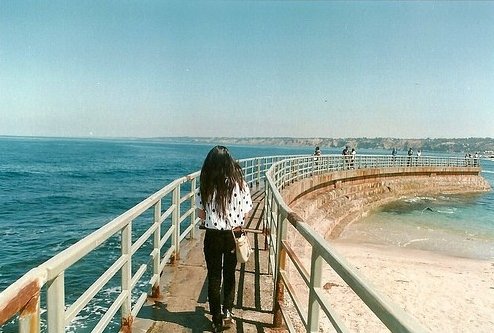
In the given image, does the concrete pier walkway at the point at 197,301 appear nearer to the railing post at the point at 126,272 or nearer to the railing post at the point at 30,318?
the railing post at the point at 126,272

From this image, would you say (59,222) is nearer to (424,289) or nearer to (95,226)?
(95,226)

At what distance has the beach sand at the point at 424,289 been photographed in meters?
7.72

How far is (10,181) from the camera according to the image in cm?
4119

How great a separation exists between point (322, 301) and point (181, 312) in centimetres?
237

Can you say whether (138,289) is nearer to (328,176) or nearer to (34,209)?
(328,176)

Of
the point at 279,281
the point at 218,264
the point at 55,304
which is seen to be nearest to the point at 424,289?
the point at 279,281

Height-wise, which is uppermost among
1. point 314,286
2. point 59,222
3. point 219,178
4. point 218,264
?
point 219,178

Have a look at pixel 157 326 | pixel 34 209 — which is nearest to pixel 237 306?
pixel 157 326

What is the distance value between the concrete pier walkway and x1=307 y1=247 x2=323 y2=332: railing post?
1.49 m

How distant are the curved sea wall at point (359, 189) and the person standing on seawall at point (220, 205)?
9102 mm

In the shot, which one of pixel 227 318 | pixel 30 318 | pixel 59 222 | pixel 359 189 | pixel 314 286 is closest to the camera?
pixel 30 318

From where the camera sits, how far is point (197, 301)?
4.42 m

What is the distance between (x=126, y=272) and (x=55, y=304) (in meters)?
1.36

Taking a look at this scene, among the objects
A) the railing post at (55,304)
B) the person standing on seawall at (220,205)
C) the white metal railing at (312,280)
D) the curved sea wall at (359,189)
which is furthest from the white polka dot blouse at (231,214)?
the curved sea wall at (359,189)
